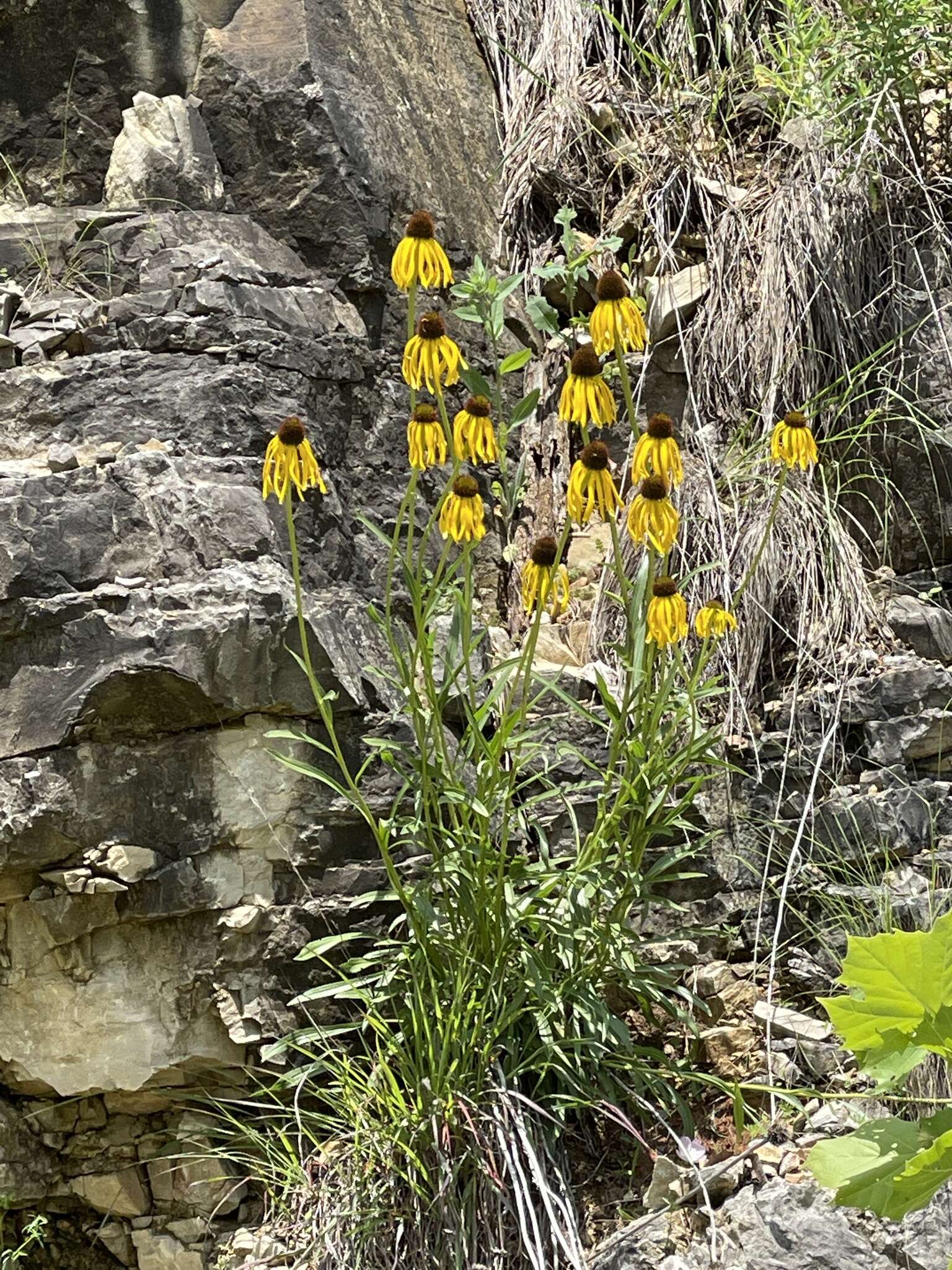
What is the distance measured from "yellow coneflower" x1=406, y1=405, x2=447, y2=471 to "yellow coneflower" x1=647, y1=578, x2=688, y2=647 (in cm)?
43

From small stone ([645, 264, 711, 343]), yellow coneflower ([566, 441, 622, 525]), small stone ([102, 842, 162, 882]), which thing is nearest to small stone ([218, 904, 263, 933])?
small stone ([102, 842, 162, 882])

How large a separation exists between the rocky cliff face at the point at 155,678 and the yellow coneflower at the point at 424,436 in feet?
1.86

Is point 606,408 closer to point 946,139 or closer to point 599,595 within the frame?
point 599,595

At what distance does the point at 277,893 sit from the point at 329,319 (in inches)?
54.2

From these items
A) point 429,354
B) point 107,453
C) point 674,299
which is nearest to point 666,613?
point 429,354

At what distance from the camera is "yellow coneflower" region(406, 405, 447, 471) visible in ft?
7.27

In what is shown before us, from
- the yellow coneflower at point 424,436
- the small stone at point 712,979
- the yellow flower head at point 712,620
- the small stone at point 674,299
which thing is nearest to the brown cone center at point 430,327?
the yellow coneflower at point 424,436

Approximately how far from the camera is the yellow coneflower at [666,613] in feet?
7.30

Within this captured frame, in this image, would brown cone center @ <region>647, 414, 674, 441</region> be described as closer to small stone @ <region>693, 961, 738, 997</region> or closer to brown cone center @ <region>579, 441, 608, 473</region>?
brown cone center @ <region>579, 441, 608, 473</region>

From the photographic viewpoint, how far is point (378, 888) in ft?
8.96

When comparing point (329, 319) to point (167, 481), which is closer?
point (167, 481)

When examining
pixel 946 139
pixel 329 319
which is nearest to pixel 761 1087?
pixel 329 319

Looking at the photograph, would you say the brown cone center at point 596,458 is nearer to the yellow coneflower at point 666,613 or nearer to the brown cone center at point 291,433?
the yellow coneflower at point 666,613

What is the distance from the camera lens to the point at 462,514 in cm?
221
